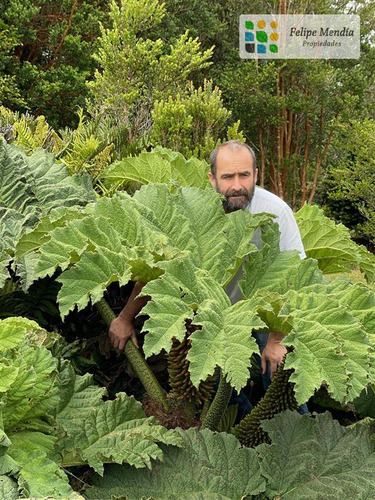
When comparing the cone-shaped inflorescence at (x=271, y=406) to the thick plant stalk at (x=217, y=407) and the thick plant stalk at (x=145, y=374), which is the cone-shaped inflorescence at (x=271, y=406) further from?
the thick plant stalk at (x=145, y=374)

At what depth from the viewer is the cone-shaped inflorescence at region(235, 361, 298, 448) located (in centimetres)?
213

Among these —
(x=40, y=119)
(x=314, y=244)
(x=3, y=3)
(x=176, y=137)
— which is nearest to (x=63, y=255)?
(x=314, y=244)

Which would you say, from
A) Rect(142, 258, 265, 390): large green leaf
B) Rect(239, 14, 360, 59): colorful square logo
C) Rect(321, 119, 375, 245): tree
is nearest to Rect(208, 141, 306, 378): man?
Rect(142, 258, 265, 390): large green leaf

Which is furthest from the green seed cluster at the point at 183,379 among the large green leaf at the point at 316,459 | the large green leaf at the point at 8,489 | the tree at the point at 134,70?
the tree at the point at 134,70

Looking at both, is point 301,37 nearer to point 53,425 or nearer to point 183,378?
point 183,378

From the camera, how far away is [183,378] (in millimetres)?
2186

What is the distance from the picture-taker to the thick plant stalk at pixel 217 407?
2.09 m

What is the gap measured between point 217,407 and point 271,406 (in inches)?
7.9

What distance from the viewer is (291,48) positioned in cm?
1305

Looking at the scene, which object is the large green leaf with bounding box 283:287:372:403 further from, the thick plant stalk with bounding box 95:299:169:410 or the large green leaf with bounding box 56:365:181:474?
the thick plant stalk with bounding box 95:299:169:410

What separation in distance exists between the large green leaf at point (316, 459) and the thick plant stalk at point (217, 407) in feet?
0.59

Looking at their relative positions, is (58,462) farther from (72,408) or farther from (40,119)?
(40,119)

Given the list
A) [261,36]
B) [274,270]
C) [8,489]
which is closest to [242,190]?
[274,270]

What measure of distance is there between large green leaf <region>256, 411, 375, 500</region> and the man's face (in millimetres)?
1084
